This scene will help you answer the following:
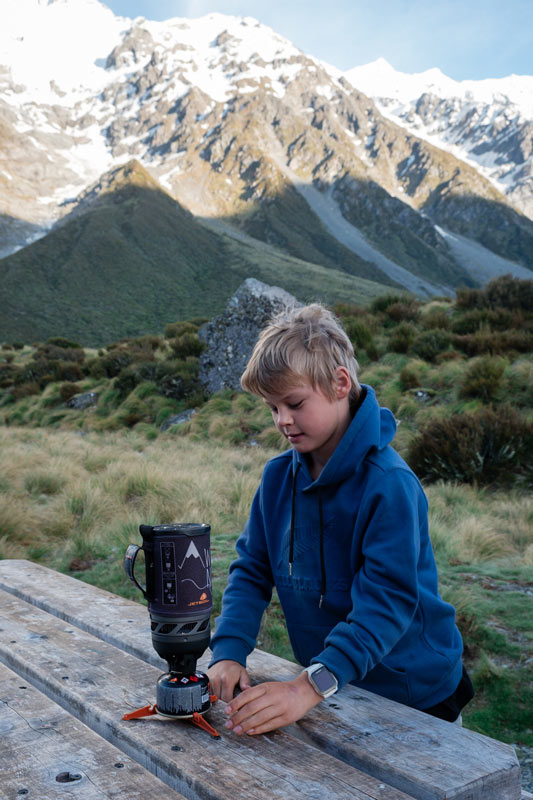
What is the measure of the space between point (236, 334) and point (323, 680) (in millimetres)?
11885

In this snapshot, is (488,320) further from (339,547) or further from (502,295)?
(339,547)

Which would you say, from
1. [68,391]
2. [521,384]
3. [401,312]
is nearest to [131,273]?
[68,391]

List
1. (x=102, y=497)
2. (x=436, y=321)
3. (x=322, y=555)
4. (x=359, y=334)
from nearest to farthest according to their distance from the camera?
(x=322, y=555) < (x=102, y=497) < (x=359, y=334) < (x=436, y=321)

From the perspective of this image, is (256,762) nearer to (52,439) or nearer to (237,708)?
(237,708)

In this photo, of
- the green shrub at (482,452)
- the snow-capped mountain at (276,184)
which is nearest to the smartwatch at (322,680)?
the green shrub at (482,452)

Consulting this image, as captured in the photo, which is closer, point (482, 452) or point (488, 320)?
point (482, 452)

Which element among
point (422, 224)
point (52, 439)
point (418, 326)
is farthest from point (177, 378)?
point (422, 224)

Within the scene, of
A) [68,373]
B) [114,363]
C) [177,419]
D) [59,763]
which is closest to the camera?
[59,763]

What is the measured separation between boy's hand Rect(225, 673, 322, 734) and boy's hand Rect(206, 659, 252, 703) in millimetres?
138

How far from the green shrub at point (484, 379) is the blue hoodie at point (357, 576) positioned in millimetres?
7599

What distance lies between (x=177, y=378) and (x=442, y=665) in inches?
482

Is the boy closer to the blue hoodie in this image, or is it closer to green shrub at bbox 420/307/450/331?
the blue hoodie

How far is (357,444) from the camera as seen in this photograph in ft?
5.34

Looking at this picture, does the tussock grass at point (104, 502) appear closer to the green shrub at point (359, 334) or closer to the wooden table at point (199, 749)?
the wooden table at point (199, 749)
